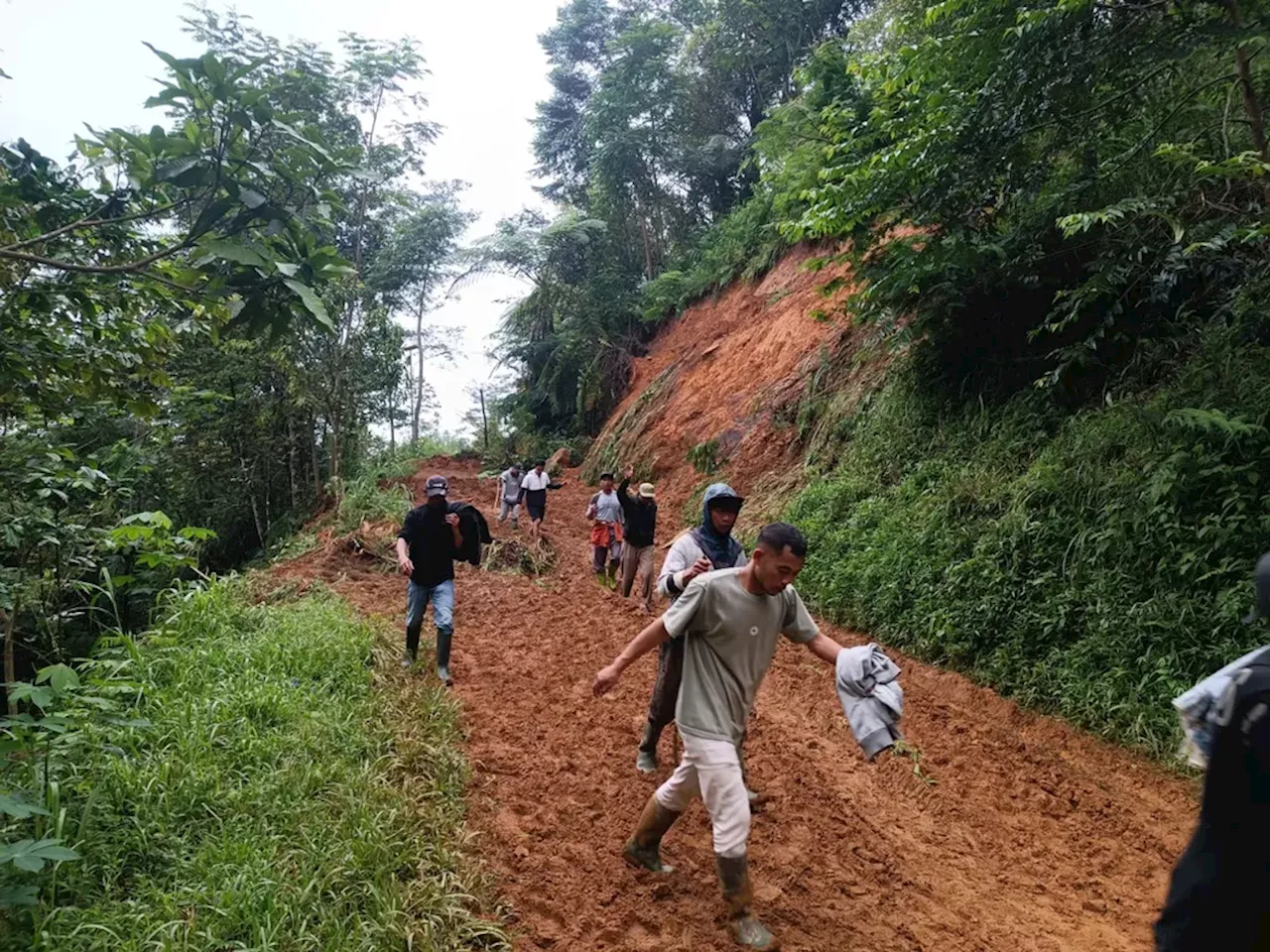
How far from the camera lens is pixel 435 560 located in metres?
6.35

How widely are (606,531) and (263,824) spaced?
23.2 feet

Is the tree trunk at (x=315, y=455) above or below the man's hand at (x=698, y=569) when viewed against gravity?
above

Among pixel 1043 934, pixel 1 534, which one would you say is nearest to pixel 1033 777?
pixel 1043 934

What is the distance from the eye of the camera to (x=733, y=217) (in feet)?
69.6

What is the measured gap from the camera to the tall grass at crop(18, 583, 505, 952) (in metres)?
3.09

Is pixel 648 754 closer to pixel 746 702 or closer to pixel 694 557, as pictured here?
pixel 694 557

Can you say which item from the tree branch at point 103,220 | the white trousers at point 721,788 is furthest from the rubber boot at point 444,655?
the tree branch at point 103,220

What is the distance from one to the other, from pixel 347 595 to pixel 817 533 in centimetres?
610

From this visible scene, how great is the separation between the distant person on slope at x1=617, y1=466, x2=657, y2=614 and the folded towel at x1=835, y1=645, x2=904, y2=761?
5.84m

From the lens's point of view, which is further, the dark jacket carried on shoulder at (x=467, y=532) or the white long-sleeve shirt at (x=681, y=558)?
the dark jacket carried on shoulder at (x=467, y=532)

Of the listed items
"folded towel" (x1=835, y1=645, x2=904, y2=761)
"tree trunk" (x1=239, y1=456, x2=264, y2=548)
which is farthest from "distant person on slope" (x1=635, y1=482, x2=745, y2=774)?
"tree trunk" (x1=239, y1=456, x2=264, y2=548)

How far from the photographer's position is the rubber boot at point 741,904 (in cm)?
315

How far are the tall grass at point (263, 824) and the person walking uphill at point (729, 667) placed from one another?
110cm

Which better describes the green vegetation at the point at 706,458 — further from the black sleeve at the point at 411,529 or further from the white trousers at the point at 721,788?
the white trousers at the point at 721,788
